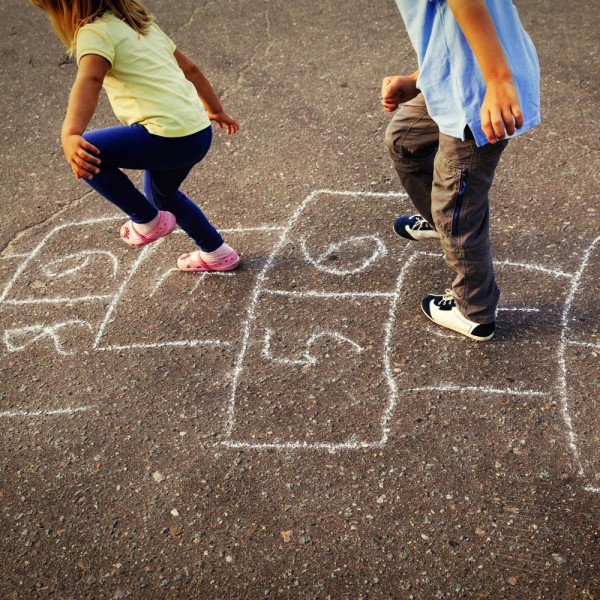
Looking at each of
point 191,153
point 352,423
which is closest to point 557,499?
point 352,423

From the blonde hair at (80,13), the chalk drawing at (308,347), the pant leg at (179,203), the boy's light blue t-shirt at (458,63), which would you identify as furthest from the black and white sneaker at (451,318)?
the blonde hair at (80,13)

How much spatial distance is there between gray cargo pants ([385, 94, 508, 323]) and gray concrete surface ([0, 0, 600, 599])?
0.26 metres

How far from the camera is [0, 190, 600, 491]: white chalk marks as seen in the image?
249 centimetres

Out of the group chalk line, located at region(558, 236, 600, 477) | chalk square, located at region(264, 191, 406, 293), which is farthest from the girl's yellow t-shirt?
chalk line, located at region(558, 236, 600, 477)

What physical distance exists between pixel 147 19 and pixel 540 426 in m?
2.17

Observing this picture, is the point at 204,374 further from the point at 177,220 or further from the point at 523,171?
the point at 523,171

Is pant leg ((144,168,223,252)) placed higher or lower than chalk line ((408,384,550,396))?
higher

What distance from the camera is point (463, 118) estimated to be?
Answer: 2.13 m

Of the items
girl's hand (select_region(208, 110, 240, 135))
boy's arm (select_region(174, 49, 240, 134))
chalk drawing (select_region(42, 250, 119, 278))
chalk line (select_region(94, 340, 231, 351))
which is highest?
boy's arm (select_region(174, 49, 240, 134))

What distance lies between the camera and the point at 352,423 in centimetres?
246

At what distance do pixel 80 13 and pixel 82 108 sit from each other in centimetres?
35

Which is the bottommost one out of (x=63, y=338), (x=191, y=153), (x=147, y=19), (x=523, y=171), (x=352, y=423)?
(x=523, y=171)

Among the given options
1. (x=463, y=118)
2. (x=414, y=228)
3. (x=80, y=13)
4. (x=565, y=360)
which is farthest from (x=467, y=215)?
(x=80, y=13)

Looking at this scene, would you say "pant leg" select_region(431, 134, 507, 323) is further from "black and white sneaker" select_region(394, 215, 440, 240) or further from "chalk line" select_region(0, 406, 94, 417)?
"chalk line" select_region(0, 406, 94, 417)
